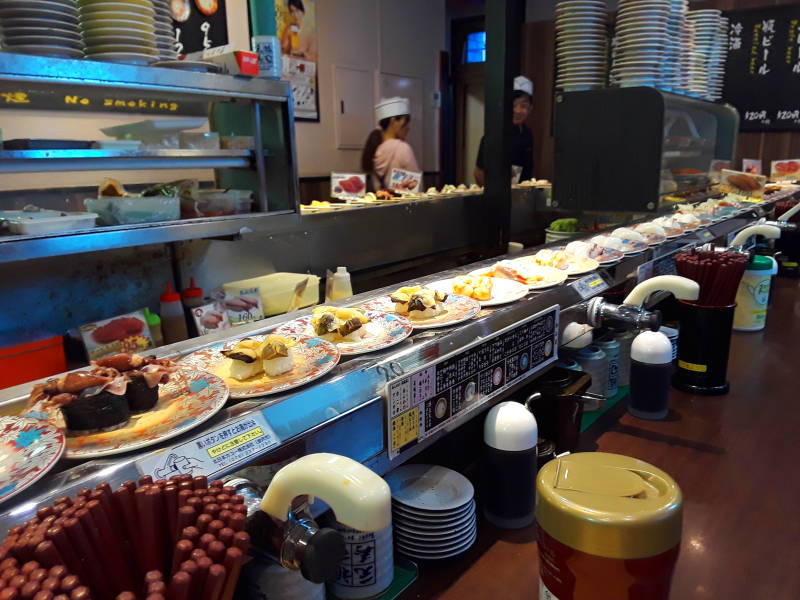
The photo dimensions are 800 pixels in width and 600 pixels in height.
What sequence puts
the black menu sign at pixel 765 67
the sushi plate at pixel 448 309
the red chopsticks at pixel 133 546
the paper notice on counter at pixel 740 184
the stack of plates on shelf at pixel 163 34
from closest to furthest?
the red chopsticks at pixel 133 546
the sushi plate at pixel 448 309
the stack of plates on shelf at pixel 163 34
the paper notice on counter at pixel 740 184
the black menu sign at pixel 765 67

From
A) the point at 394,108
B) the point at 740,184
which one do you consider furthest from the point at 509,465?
the point at 394,108

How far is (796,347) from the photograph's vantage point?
2270 millimetres

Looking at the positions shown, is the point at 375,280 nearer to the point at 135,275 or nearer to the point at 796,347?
the point at 135,275

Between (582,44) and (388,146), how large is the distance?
2.18 meters

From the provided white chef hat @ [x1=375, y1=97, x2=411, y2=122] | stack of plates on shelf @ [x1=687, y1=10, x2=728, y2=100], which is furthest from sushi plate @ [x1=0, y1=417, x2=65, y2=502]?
white chef hat @ [x1=375, y1=97, x2=411, y2=122]

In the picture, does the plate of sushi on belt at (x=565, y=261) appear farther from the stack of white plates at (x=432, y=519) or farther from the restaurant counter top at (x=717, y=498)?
the stack of white plates at (x=432, y=519)

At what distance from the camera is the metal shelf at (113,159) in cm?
167

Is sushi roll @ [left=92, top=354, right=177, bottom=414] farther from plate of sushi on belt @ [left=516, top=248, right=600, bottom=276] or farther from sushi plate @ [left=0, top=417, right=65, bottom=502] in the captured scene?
plate of sushi on belt @ [left=516, top=248, right=600, bottom=276]

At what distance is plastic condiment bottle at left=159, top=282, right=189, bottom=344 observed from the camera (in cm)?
214

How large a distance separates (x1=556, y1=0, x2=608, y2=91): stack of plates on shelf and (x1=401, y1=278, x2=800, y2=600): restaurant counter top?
6.22ft

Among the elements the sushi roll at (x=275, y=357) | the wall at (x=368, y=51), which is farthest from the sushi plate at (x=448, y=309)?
the wall at (x=368, y=51)

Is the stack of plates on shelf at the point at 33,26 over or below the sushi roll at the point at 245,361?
over

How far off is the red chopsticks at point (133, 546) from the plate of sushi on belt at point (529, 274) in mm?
1252

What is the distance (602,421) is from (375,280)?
1.52m
